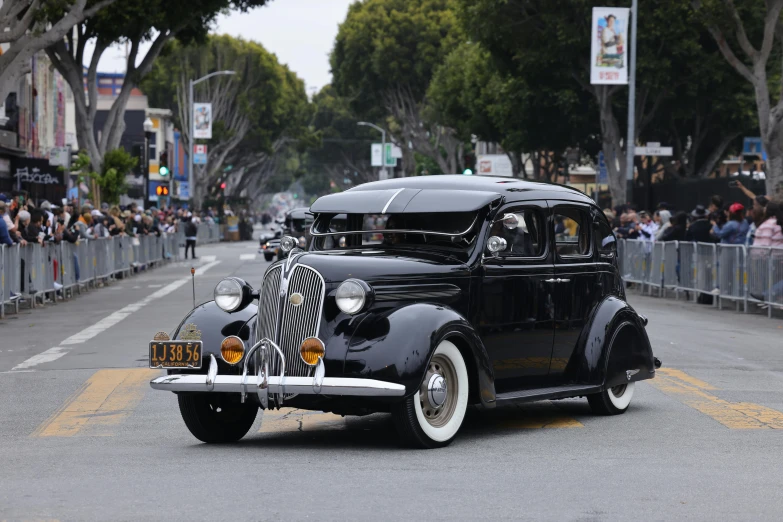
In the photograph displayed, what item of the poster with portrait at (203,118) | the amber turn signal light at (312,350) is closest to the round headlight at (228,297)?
the amber turn signal light at (312,350)

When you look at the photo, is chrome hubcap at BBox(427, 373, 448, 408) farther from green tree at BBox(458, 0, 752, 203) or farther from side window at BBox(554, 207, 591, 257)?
green tree at BBox(458, 0, 752, 203)

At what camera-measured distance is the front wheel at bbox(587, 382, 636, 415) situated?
33.9 feet

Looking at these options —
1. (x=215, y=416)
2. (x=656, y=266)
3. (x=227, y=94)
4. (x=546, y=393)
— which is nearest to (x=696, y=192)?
(x=656, y=266)

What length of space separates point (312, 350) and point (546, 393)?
6.76ft

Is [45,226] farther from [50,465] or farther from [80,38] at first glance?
[50,465]

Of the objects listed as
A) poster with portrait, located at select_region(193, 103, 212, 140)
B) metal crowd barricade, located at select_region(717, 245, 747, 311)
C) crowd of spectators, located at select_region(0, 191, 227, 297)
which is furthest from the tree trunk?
poster with portrait, located at select_region(193, 103, 212, 140)

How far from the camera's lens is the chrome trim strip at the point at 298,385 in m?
8.19

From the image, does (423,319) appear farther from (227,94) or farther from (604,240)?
(227,94)

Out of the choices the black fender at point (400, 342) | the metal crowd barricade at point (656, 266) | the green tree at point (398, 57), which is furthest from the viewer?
the green tree at point (398, 57)

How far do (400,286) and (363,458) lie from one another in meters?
1.11

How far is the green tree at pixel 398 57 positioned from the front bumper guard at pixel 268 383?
6231cm

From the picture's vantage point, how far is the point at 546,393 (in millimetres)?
9680

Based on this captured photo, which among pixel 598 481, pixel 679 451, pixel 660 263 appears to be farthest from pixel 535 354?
pixel 660 263

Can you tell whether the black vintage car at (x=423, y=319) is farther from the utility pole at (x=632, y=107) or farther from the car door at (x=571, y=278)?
the utility pole at (x=632, y=107)
